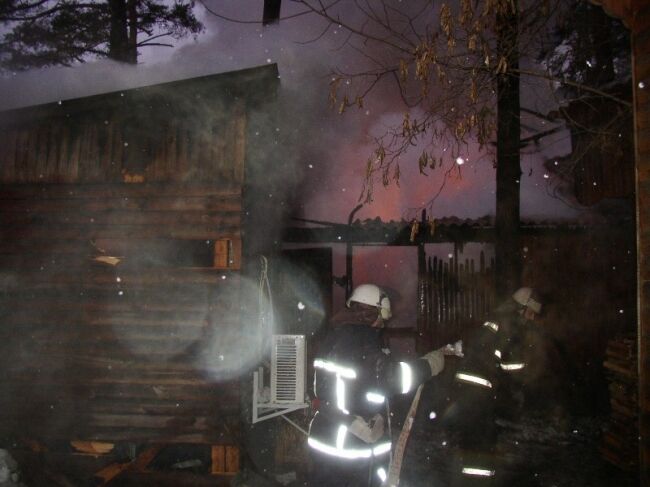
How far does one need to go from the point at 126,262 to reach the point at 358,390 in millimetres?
4164

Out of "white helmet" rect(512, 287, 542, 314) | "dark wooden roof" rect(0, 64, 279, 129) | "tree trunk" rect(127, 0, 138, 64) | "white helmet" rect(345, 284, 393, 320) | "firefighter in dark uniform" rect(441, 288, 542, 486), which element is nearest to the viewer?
"white helmet" rect(345, 284, 393, 320)

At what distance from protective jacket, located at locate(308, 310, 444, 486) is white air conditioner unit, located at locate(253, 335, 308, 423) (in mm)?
2185

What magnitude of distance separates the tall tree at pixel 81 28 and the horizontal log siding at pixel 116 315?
264 inches

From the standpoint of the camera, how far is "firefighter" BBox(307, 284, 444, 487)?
407 cm

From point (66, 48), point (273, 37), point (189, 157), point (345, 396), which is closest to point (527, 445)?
point (345, 396)

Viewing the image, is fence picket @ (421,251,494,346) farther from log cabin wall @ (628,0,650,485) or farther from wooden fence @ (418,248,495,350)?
log cabin wall @ (628,0,650,485)

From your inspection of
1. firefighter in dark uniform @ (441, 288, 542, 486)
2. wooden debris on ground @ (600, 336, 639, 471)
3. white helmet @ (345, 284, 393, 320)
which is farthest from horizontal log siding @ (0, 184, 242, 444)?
wooden debris on ground @ (600, 336, 639, 471)

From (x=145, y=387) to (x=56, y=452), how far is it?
1.69 metres

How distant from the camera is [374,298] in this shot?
4.38 metres

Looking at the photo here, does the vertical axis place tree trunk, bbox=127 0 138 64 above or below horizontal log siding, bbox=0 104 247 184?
above

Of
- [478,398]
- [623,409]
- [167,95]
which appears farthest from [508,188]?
[167,95]

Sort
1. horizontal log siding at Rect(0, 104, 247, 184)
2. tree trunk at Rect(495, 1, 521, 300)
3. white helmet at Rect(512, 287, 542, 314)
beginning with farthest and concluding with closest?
tree trunk at Rect(495, 1, 521, 300) < horizontal log siding at Rect(0, 104, 247, 184) < white helmet at Rect(512, 287, 542, 314)

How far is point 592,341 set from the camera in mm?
9477

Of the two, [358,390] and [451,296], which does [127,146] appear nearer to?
[358,390]
